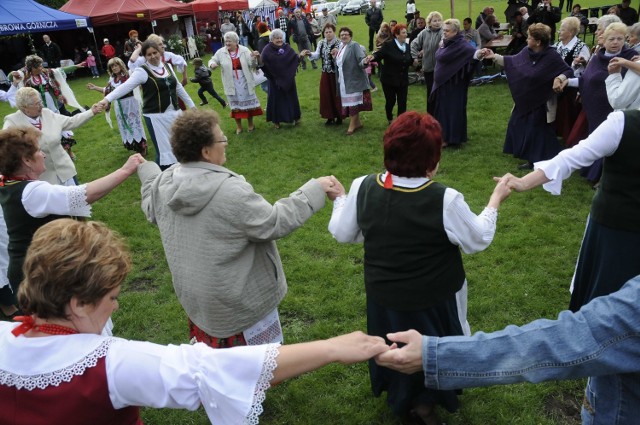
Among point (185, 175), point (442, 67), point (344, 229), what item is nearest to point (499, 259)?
point (344, 229)

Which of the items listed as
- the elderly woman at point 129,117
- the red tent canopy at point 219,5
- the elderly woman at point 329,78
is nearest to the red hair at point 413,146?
the elderly woman at point 329,78

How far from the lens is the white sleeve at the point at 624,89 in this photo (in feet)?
14.8

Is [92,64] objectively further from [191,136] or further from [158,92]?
[191,136]

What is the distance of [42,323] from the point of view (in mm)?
1418

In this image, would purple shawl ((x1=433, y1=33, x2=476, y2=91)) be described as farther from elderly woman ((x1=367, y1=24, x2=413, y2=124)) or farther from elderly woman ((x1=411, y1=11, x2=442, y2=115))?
elderly woman ((x1=411, y1=11, x2=442, y2=115))

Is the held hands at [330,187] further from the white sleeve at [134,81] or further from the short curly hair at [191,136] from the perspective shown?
the white sleeve at [134,81]

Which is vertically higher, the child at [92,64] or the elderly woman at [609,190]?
the child at [92,64]

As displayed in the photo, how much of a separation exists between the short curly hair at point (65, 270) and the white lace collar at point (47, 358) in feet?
0.26

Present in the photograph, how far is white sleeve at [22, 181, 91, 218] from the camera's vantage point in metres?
2.67

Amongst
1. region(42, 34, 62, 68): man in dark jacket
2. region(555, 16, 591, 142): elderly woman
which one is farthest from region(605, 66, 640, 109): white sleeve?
region(42, 34, 62, 68): man in dark jacket

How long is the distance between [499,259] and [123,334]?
3589 mm

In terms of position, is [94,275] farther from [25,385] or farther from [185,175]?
[185,175]

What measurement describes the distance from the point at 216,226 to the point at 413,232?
0.98m

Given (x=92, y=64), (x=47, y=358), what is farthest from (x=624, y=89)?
(x=92, y=64)
